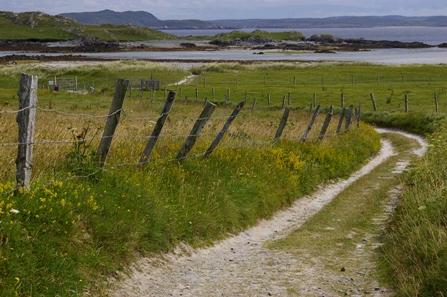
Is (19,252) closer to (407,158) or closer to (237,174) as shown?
(237,174)

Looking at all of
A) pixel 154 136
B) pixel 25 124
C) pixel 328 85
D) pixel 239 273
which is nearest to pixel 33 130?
pixel 25 124

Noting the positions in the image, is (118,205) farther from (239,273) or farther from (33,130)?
(239,273)

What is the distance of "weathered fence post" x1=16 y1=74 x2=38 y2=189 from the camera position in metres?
8.05

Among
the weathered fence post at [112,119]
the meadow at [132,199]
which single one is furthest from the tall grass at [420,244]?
the weathered fence post at [112,119]

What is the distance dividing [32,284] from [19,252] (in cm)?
42

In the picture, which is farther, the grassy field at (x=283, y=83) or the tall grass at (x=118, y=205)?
the grassy field at (x=283, y=83)

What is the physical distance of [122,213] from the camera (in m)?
9.30

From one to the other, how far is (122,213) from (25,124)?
2.08m

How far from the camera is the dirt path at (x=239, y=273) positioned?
8.71 metres

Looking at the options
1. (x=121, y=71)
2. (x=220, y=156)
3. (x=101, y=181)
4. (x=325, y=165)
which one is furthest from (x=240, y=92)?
(x=101, y=181)

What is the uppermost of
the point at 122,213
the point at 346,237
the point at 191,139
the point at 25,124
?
the point at 25,124

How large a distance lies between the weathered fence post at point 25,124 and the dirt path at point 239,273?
1938 mm

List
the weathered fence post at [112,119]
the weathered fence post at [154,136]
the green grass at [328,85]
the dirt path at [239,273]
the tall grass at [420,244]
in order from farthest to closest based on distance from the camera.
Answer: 1. the green grass at [328,85]
2. the weathered fence post at [154,136]
3. the weathered fence post at [112,119]
4. the dirt path at [239,273]
5. the tall grass at [420,244]

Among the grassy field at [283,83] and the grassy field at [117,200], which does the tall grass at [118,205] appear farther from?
the grassy field at [283,83]
